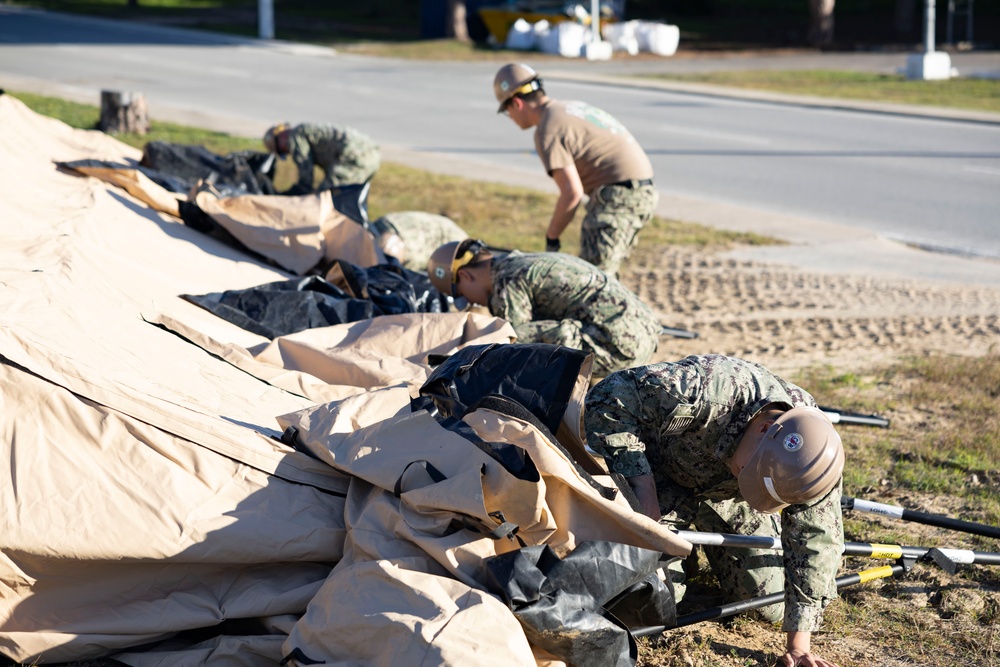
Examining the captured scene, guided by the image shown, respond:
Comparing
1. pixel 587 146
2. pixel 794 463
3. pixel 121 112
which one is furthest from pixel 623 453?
pixel 121 112

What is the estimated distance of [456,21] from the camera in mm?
32375

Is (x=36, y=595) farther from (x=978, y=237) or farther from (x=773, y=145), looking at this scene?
(x=773, y=145)

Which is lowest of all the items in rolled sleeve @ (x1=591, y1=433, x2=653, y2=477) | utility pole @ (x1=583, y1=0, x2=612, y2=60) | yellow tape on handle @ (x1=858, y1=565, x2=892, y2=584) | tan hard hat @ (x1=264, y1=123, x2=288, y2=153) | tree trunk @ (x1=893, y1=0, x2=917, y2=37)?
yellow tape on handle @ (x1=858, y1=565, x2=892, y2=584)

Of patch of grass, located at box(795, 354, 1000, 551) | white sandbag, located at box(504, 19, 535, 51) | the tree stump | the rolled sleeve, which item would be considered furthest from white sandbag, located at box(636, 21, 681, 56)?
the rolled sleeve

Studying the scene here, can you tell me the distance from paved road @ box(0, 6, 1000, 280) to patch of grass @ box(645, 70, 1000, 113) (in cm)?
180

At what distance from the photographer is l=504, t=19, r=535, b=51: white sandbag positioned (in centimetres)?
3056

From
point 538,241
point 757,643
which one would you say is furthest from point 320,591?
point 538,241

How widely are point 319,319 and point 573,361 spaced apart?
243 centimetres

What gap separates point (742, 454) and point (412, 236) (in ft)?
14.5

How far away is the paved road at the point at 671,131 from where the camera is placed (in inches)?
435

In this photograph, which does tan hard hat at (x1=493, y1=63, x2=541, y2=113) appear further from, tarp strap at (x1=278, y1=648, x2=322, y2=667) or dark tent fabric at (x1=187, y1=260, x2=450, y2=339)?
tarp strap at (x1=278, y1=648, x2=322, y2=667)

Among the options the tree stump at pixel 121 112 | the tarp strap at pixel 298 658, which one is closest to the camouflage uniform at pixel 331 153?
the tree stump at pixel 121 112

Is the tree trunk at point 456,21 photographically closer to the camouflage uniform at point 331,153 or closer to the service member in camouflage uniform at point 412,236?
the camouflage uniform at point 331,153

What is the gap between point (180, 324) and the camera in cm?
529
